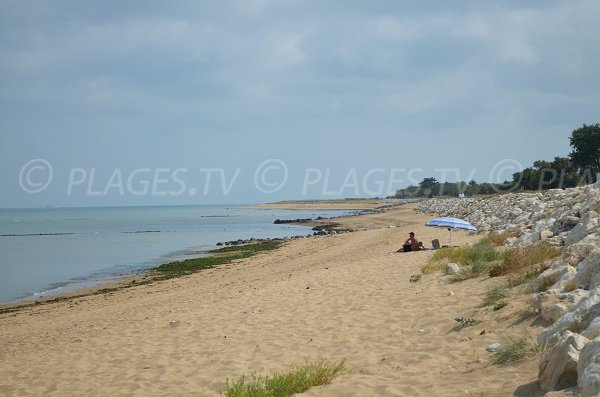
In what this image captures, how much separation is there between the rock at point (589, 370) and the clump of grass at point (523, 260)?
243 inches

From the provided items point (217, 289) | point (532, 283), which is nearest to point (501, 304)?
point (532, 283)

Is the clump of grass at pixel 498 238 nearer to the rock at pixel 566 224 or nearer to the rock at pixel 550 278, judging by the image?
the rock at pixel 566 224

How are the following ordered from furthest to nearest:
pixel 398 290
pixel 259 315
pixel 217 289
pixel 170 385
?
pixel 217 289, pixel 398 290, pixel 259 315, pixel 170 385

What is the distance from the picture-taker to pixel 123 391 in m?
6.62

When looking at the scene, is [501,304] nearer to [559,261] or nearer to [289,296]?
[559,261]

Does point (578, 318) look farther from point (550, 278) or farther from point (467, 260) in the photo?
point (467, 260)

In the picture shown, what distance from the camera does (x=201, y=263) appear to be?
27.3 meters

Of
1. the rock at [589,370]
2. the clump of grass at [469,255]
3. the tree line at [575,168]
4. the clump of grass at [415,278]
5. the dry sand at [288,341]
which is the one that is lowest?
the dry sand at [288,341]

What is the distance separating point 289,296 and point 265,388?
22.4ft

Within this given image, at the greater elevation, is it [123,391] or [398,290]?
[398,290]

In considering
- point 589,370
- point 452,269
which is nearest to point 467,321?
point 589,370

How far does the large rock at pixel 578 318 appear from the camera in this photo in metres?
4.94

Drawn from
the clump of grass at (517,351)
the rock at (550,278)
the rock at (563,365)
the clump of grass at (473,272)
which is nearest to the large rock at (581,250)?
the rock at (550,278)

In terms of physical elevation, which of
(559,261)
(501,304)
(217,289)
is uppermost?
(559,261)
